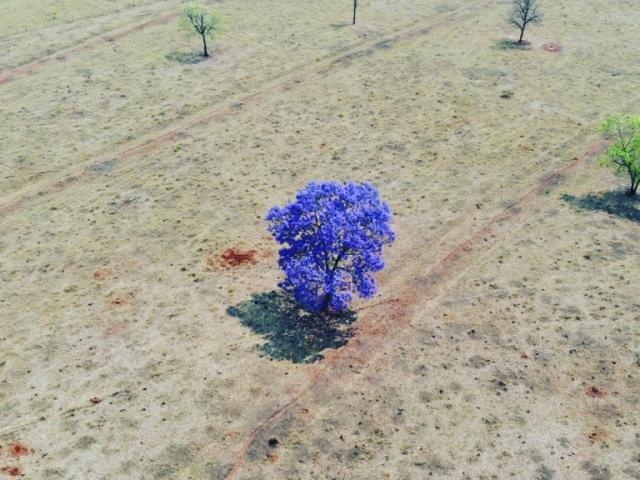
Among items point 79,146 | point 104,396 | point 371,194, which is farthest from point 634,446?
point 79,146

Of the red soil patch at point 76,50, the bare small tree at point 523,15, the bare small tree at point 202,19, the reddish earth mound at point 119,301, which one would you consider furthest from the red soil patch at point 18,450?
the bare small tree at point 523,15

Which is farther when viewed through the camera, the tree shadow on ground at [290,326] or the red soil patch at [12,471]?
the tree shadow on ground at [290,326]

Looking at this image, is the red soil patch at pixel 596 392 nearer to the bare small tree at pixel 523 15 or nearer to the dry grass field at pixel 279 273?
the dry grass field at pixel 279 273

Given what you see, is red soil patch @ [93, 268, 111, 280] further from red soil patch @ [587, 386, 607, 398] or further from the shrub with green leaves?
the shrub with green leaves

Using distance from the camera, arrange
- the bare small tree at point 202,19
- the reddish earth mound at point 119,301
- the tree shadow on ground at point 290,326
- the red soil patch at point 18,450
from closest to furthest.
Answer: the red soil patch at point 18,450, the tree shadow on ground at point 290,326, the reddish earth mound at point 119,301, the bare small tree at point 202,19

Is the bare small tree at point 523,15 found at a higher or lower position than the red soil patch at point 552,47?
higher

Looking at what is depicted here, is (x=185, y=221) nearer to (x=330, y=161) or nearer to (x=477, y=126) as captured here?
(x=330, y=161)

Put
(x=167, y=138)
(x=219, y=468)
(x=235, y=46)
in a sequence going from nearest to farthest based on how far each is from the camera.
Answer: (x=219, y=468), (x=167, y=138), (x=235, y=46)
